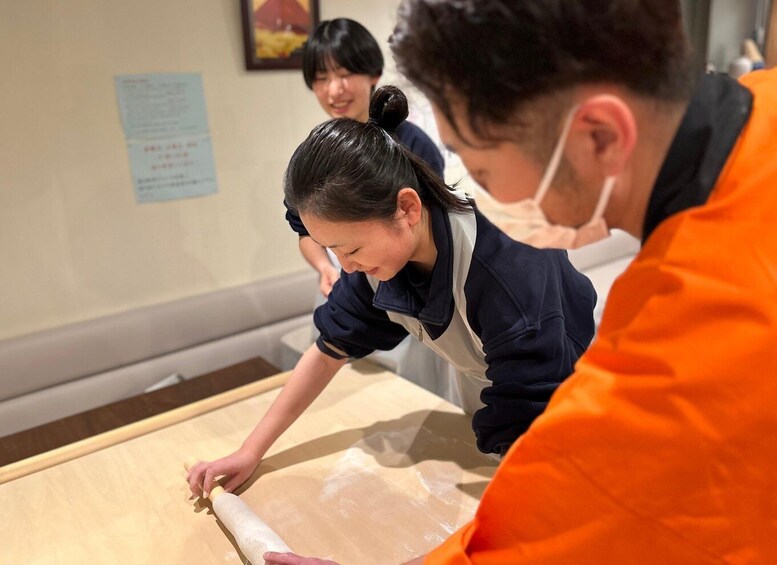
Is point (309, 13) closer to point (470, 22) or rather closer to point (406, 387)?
point (406, 387)

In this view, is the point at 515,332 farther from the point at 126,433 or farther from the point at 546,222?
the point at 126,433

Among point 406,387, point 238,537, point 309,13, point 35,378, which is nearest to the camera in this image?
point 238,537

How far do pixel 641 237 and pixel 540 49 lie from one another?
181 millimetres

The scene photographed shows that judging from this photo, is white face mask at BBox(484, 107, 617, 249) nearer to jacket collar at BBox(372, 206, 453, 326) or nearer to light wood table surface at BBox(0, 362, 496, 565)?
jacket collar at BBox(372, 206, 453, 326)

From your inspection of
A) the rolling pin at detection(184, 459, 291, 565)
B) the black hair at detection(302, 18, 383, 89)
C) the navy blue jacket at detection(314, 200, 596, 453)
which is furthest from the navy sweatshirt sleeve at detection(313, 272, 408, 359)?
the black hair at detection(302, 18, 383, 89)

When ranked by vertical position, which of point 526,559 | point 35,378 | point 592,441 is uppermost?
point 592,441

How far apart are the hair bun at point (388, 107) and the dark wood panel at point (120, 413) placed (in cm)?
86

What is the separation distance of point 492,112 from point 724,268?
0.20 m

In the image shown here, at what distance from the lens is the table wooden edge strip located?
3.86 ft

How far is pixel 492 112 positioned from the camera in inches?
19.0

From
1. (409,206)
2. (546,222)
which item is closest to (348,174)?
(409,206)

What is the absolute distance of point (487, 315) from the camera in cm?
91

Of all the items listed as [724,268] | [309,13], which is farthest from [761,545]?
[309,13]

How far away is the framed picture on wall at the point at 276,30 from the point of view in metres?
2.12
